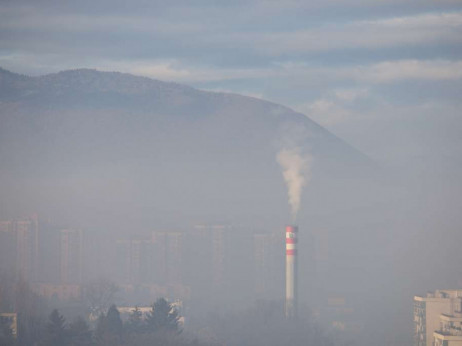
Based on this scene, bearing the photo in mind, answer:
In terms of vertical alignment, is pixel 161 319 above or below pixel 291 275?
below

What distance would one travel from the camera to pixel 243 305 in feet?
127

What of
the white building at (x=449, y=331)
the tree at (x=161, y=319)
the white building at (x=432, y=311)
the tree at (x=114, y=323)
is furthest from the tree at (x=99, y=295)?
the white building at (x=449, y=331)

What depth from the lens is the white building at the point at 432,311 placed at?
92.9 ft

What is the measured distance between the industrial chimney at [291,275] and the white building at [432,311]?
14.1 ft

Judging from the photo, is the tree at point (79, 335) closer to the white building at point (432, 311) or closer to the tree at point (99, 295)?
the white building at point (432, 311)

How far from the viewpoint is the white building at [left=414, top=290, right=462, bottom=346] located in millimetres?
28328

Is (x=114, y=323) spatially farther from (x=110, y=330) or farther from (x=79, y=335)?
(x=79, y=335)

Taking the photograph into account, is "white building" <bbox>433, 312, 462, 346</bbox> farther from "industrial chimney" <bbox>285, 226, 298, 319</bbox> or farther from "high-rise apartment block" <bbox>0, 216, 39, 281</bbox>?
"high-rise apartment block" <bbox>0, 216, 39, 281</bbox>

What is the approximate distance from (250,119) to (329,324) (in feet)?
140

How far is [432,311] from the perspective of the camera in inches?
1143

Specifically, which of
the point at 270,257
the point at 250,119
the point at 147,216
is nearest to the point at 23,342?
the point at 270,257

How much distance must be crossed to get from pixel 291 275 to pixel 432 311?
5.47 meters

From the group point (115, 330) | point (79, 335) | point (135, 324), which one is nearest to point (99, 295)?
point (135, 324)

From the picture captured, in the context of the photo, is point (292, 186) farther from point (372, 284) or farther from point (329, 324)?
point (329, 324)
